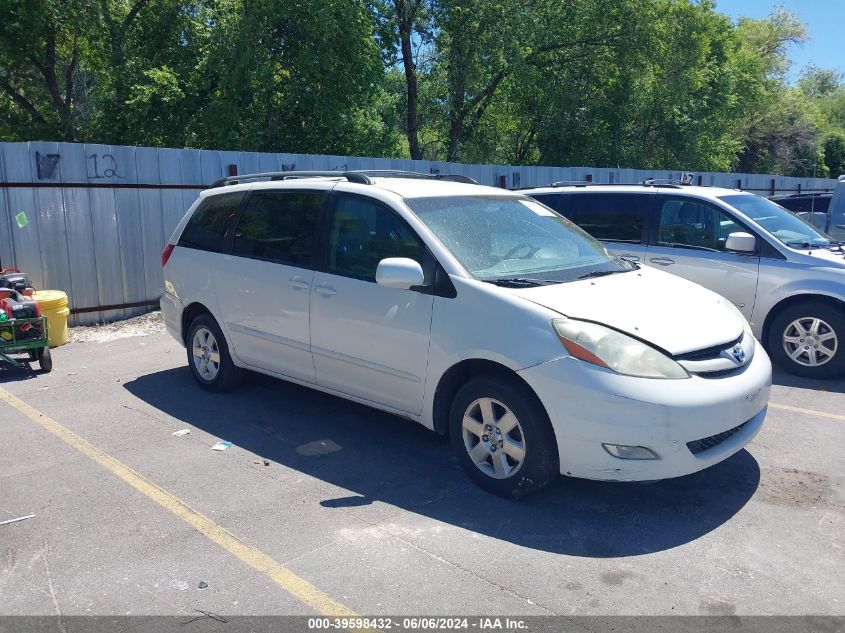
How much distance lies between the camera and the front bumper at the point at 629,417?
12.7 ft

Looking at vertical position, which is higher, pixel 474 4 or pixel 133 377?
pixel 474 4

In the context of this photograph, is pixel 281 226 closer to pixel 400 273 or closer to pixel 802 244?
pixel 400 273

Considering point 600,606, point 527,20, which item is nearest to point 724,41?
point 527,20

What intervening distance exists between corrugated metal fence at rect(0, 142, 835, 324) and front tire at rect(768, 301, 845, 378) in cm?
744

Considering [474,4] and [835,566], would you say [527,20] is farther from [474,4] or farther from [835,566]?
[835,566]

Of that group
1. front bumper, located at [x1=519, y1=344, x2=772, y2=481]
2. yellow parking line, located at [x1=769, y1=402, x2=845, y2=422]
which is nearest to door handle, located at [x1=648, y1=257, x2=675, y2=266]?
yellow parking line, located at [x1=769, y1=402, x2=845, y2=422]

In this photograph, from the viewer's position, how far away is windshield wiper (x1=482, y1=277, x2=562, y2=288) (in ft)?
14.6

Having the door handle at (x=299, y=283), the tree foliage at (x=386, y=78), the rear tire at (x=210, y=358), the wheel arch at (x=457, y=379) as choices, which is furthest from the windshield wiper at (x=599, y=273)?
the tree foliage at (x=386, y=78)

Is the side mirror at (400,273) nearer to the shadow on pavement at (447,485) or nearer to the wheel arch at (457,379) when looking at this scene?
the wheel arch at (457,379)

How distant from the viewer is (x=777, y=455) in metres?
5.06

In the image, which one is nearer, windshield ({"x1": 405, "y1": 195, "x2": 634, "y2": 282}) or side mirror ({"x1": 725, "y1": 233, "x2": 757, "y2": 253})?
windshield ({"x1": 405, "y1": 195, "x2": 634, "y2": 282})

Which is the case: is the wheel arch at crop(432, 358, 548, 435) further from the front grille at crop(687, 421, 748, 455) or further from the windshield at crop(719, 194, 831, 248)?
the windshield at crop(719, 194, 831, 248)

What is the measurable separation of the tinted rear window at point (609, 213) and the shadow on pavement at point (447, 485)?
3.45 meters

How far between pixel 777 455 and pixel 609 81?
2123cm
